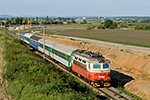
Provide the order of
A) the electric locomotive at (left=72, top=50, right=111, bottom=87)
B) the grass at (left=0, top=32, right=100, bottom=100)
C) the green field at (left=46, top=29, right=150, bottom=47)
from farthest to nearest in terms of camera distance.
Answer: the green field at (left=46, top=29, right=150, bottom=47) → the electric locomotive at (left=72, top=50, right=111, bottom=87) → the grass at (left=0, top=32, right=100, bottom=100)

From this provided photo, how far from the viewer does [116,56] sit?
38125mm

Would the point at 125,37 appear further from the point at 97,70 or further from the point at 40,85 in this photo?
the point at 40,85

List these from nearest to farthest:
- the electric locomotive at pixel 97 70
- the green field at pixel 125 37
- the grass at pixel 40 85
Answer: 1. the grass at pixel 40 85
2. the electric locomotive at pixel 97 70
3. the green field at pixel 125 37

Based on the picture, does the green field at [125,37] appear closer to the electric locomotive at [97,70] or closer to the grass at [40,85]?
the electric locomotive at [97,70]

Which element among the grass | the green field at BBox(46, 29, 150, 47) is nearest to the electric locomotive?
the grass

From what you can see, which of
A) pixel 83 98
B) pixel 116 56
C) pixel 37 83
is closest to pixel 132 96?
pixel 83 98

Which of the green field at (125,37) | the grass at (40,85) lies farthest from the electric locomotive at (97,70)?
the green field at (125,37)

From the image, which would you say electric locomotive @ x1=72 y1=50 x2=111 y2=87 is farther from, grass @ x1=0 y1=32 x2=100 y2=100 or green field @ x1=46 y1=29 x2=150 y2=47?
green field @ x1=46 y1=29 x2=150 y2=47

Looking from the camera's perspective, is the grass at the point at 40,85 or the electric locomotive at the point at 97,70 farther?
the electric locomotive at the point at 97,70

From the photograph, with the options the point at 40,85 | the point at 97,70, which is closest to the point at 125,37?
the point at 97,70

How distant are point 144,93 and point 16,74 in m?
15.8

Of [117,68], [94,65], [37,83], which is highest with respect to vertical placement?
[94,65]

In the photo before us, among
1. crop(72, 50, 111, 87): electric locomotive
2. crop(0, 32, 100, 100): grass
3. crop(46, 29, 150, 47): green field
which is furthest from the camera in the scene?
crop(46, 29, 150, 47): green field

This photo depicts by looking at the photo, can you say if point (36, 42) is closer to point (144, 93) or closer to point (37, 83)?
point (37, 83)
